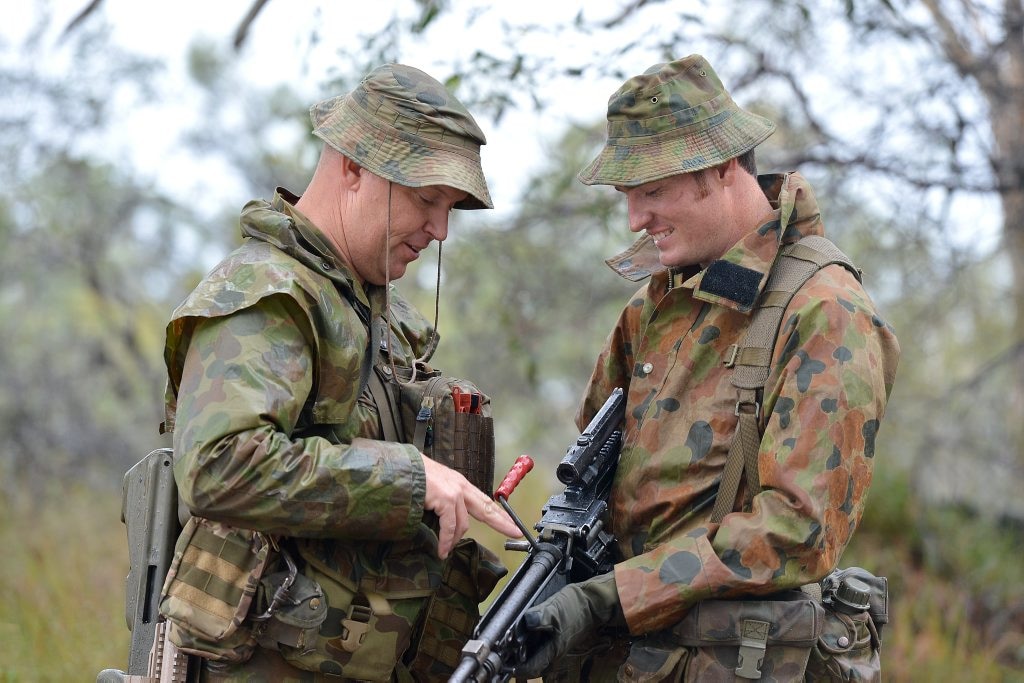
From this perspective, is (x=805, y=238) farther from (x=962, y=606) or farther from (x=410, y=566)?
(x=962, y=606)

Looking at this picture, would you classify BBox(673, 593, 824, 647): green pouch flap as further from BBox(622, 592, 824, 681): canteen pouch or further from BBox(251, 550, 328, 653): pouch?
BBox(251, 550, 328, 653): pouch

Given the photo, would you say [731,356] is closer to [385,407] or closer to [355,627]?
[385,407]

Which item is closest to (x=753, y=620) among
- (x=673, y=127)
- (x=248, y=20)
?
(x=673, y=127)

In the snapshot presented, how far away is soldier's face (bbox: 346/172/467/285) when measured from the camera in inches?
123

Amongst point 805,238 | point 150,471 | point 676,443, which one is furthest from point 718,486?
point 150,471

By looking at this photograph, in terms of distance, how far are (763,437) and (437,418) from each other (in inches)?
39.3

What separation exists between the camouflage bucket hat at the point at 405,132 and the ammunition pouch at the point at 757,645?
135 centimetres

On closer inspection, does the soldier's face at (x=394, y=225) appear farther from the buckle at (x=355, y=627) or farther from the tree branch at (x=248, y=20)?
the tree branch at (x=248, y=20)

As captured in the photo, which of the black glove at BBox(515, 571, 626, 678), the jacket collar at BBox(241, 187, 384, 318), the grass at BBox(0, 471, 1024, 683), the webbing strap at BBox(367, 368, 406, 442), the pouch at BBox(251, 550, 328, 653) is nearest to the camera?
the black glove at BBox(515, 571, 626, 678)

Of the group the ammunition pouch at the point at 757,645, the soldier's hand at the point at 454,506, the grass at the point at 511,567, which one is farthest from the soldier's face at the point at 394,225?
the grass at the point at 511,567

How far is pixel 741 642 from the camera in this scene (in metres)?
2.88

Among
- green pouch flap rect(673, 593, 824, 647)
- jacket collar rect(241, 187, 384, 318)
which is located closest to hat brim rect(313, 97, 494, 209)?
jacket collar rect(241, 187, 384, 318)

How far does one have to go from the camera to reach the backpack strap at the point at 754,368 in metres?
2.92

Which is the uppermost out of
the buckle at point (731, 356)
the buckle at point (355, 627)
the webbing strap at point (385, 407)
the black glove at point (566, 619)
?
the webbing strap at point (385, 407)
